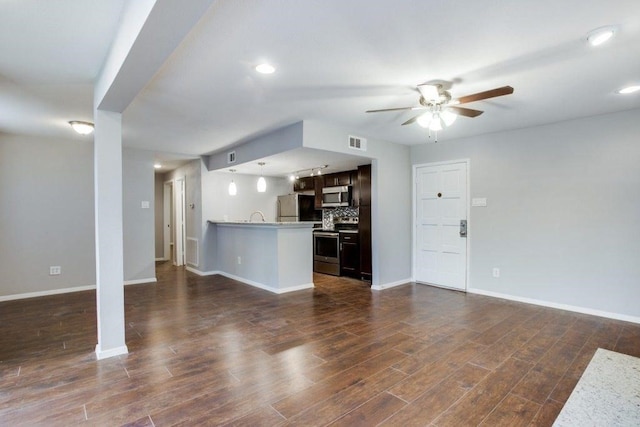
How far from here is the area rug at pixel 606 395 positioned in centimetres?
193

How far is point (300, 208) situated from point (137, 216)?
326cm

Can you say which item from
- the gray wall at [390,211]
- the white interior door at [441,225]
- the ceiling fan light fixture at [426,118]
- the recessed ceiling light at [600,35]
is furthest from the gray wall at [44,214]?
the recessed ceiling light at [600,35]

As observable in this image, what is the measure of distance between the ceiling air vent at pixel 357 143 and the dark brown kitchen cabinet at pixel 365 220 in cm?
77

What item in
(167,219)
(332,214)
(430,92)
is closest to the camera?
(430,92)

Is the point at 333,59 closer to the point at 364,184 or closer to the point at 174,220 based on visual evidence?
the point at 364,184

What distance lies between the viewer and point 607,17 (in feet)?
6.51

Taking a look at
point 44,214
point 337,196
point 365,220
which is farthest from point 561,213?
point 44,214

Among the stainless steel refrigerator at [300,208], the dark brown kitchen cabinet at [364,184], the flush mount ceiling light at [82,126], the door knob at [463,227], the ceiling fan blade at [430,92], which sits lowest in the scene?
the door knob at [463,227]

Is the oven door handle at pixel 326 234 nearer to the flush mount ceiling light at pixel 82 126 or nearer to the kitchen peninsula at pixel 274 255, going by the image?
the kitchen peninsula at pixel 274 255

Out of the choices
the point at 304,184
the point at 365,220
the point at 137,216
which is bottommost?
the point at 365,220

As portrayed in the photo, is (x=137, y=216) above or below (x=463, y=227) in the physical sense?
above

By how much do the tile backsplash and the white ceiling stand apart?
9.91ft

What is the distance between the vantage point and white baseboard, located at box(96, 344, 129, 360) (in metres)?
2.77

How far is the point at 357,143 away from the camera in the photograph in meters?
4.79
